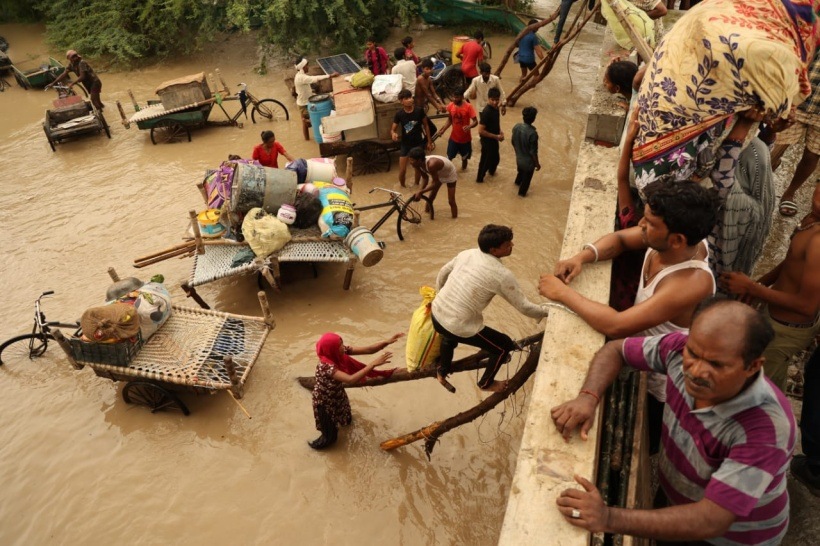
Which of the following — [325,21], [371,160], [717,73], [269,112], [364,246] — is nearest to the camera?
[717,73]

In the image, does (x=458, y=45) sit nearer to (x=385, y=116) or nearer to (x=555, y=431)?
(x=385, y=116)

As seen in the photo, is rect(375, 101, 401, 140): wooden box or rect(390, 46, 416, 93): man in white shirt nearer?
rect(375, 101, 401, 140): wooden box

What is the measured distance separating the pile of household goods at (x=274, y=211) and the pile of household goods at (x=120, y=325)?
1223mm

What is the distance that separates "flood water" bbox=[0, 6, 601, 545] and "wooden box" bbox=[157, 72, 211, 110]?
1.74 metres

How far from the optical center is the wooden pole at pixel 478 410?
3088mm

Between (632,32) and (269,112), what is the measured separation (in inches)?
343

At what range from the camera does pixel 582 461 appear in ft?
6.47

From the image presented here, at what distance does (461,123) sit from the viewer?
8328 mm

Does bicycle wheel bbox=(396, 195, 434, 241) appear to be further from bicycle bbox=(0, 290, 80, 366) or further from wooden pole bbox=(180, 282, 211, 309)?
bicycle bbox=(0, 290, 80, 366)

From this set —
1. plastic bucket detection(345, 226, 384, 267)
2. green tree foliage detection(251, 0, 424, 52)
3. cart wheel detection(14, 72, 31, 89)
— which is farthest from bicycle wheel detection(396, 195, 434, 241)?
cart wheel detection(14, 72, 31, 89)

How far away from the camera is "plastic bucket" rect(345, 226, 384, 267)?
244 inches

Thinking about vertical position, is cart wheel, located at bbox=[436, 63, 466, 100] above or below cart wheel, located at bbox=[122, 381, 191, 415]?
above

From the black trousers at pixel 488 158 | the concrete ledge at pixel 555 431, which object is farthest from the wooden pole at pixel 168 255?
the concrete ledge at pixel 555 431

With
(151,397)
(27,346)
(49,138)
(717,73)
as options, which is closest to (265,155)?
(151,397)
